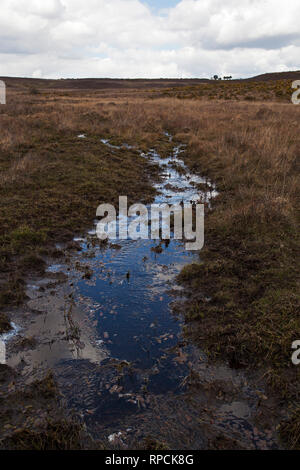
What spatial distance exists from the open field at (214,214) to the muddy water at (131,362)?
0.29 meters

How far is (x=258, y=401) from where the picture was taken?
4137 mm

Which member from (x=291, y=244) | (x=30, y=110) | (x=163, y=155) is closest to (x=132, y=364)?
(x=291, y=244)

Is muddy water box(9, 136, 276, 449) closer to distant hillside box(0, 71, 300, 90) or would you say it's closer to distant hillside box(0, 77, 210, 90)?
distant hillside box(0, 71, 300, 90)

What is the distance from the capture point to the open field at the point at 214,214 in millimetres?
5043

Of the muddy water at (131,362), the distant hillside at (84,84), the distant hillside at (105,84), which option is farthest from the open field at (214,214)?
the distant hillside at (84,84)

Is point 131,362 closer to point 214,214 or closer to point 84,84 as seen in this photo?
point 214,214

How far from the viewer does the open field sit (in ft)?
16.5

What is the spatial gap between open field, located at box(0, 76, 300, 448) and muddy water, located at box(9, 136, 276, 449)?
0.29 meters

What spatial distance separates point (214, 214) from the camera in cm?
973

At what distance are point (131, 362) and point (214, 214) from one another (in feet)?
19.2

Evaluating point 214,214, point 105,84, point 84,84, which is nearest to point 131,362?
point 214,214

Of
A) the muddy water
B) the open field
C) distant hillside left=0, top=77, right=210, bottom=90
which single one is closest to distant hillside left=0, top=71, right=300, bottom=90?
distant hillside left=0, top=77, right=210, bottom=90

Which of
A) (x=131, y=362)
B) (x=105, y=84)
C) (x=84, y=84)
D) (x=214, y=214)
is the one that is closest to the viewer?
(x=131, y=362)

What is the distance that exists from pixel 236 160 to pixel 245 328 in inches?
391
